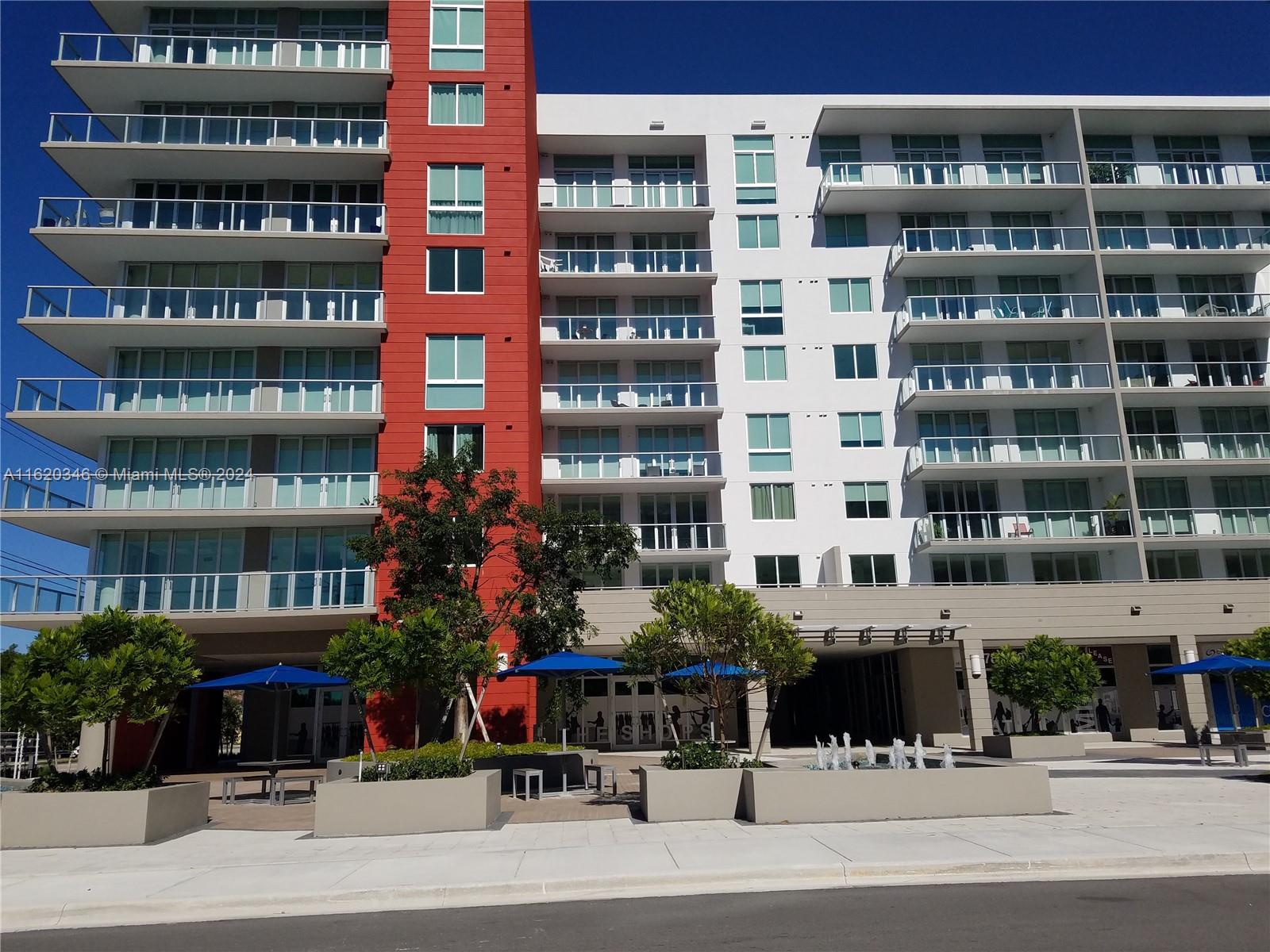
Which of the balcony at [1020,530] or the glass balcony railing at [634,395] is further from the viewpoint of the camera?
the glass balcony railing at [634,395]

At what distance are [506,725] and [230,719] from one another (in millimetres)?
30998

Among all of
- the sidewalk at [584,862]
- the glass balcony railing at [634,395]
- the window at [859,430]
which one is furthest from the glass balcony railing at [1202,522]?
the sidewalk at [584,862]

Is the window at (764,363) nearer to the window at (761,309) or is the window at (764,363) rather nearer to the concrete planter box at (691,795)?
the window at (761,309)

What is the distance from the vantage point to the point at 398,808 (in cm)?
1582

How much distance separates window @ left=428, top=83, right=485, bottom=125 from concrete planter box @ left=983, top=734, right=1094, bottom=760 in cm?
2732

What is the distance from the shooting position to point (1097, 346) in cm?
3947

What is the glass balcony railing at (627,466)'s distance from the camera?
37.9 m

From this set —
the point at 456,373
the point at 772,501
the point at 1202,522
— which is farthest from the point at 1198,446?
the point at 456,373

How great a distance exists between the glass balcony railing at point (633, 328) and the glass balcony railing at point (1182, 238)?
673 inches

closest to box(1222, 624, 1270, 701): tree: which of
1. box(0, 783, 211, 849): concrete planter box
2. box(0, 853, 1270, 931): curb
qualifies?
box(0, 853, 1270, 931): curb

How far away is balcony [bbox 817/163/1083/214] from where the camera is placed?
39969 millimetres

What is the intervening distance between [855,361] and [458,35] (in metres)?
19.9

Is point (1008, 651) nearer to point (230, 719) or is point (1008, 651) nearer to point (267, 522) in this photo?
point (267, 522)

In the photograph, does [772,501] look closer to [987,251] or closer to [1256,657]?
[987,251]
